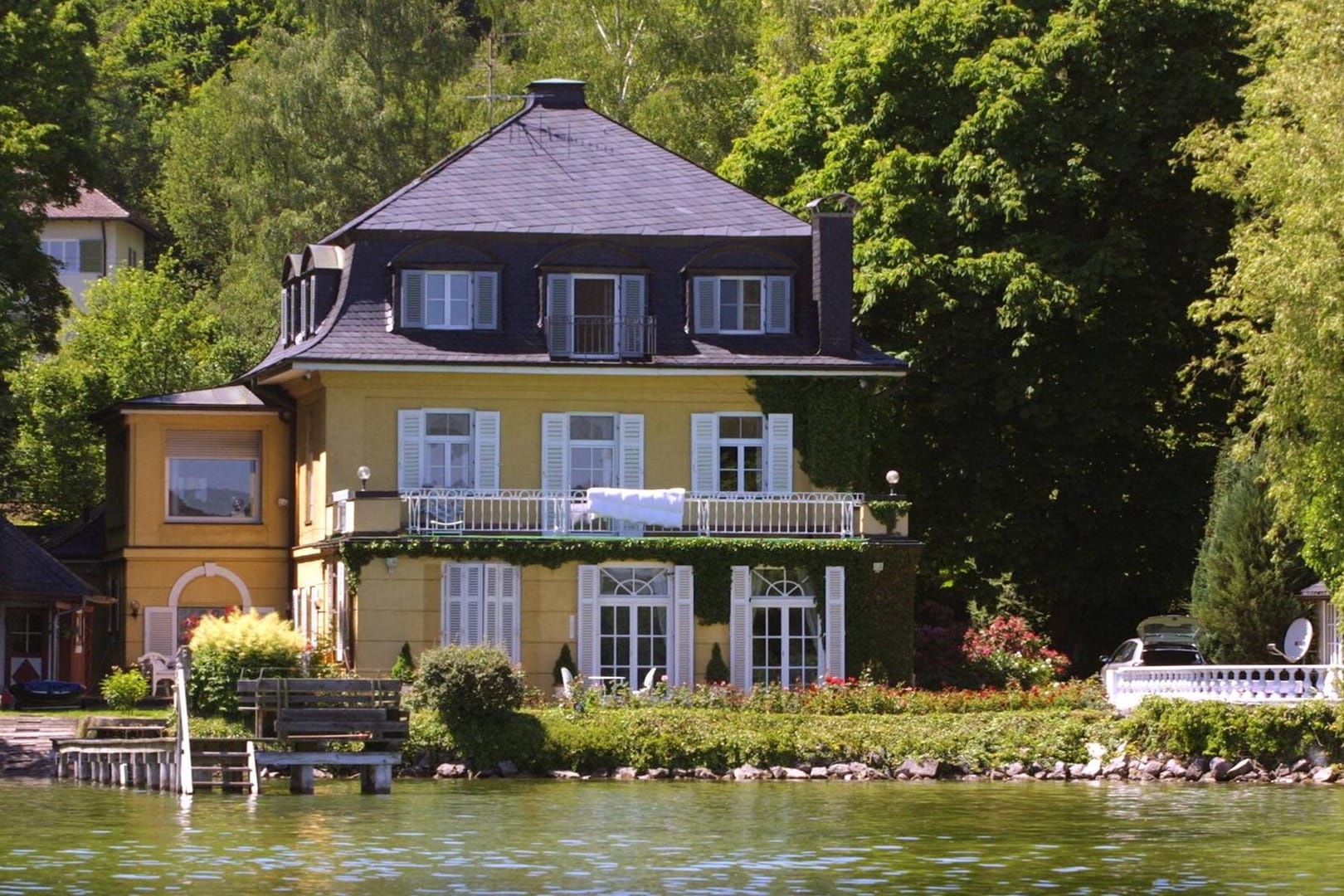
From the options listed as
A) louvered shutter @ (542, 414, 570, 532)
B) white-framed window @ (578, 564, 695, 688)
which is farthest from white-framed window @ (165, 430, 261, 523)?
white-framed window @ (578, 564, 695, 688)

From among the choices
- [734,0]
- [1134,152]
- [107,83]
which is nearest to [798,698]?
[1134,152]

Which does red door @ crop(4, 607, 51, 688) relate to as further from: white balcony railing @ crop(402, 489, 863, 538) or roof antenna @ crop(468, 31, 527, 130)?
roof antenna @ crop(468, 31, 527, 130)

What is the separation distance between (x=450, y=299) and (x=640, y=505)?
18.6ft

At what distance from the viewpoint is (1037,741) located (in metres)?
39.6

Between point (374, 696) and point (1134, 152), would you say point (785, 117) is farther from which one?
point (374, 696)

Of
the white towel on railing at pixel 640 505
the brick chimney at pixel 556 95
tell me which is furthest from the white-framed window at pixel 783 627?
the brick chimney at pixel 556 95

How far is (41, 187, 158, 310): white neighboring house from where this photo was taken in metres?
85.6

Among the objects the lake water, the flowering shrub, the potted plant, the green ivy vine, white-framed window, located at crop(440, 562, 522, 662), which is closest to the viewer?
the lake water

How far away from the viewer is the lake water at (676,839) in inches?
967

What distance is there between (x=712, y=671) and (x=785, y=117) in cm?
1380

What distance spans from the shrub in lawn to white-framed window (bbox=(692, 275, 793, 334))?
41.4 feet

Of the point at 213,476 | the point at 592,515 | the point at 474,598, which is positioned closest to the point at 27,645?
the point at 213,476

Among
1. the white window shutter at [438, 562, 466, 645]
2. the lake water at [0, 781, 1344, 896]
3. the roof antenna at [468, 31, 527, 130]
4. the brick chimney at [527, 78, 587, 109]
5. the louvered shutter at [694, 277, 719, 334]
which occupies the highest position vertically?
the roof antenna at [468, 31, 527, 130]

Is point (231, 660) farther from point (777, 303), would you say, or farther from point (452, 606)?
point (777, 303)
